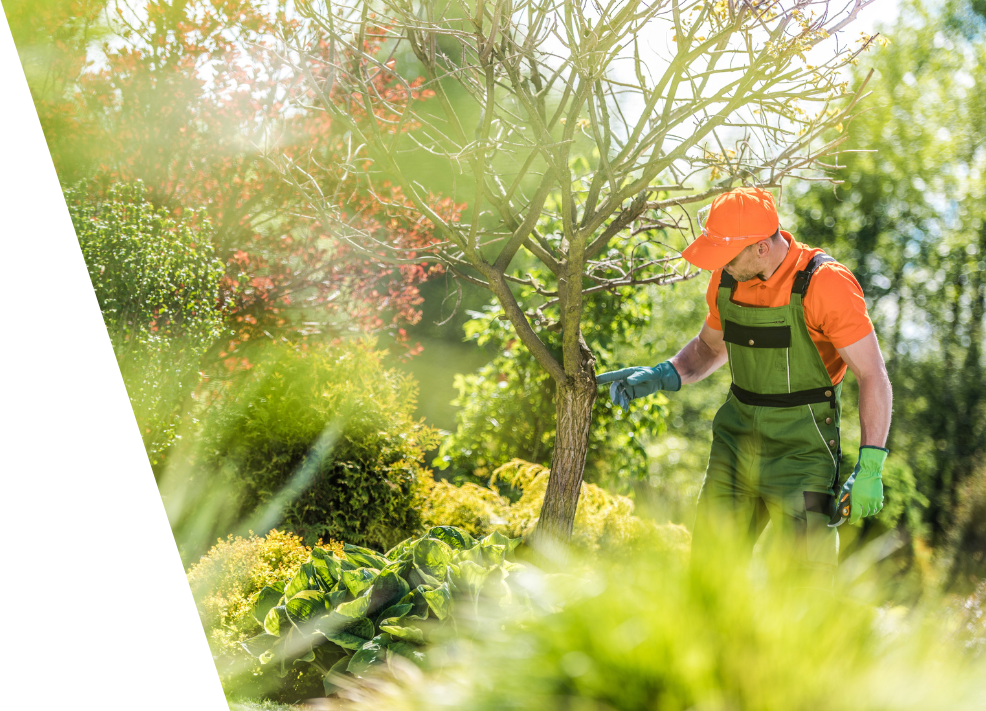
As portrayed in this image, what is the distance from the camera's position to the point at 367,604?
1958mm

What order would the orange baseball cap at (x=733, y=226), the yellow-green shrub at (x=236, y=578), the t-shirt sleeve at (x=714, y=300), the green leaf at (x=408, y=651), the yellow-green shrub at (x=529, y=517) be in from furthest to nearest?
the yellow-green shrub at (x=529, y=517), the t-shirt sleeve at (x=714, y=300), the yellow-green shrub at (x=236, y=578), the orange baseball cap at (x=733, y=226), the green leaf at (x=408, y=651)

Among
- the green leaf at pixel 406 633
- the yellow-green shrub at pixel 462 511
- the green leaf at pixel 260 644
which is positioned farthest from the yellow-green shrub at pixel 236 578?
the yellow-green shrub at pixel 462 511

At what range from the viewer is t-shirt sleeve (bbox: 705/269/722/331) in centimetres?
245

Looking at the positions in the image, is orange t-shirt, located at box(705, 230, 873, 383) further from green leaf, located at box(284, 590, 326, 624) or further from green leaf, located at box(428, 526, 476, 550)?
green leaf, located at box(284, 590, 326, 624)

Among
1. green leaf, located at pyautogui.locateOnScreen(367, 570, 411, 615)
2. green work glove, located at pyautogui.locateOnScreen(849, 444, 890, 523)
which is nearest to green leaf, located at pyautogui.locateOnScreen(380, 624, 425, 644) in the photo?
green leaf, located at pyautogui.locateOnScreen(367, 570, 411, 615)

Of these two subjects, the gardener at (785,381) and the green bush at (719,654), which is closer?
the green bush at (719,654)

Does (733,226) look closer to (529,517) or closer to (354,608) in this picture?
(354,608)

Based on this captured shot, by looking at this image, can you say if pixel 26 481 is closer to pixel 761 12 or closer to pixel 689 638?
pixel 689 638

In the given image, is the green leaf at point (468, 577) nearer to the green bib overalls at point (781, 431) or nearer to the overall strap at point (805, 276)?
the green bib overalls at point (781, 431)

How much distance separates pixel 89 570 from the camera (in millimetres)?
2779

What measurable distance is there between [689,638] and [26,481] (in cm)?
322

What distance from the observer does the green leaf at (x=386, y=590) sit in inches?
79.1

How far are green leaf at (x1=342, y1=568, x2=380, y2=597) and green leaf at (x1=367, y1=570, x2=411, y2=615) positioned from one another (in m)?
0.04

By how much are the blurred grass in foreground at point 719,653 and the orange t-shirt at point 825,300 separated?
99cm
